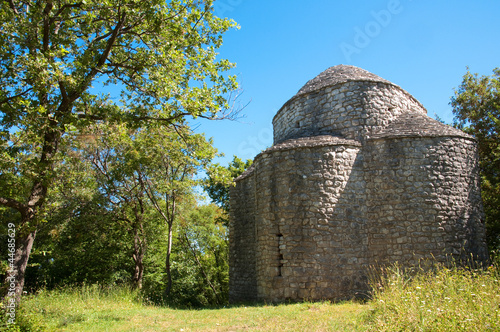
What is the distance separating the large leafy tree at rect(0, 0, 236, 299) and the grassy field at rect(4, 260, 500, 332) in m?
1.93

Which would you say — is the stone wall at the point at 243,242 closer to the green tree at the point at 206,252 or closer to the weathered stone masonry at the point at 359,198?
the weathered stone masonry at the point at 359,198

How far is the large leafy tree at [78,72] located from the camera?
6984 millimetres

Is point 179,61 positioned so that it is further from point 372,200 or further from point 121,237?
point 121,237

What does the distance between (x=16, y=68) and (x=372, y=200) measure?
983 cm

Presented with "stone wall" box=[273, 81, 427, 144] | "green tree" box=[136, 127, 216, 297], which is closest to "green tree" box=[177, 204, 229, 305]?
"green tree" box=[136, 127, 216, 297]

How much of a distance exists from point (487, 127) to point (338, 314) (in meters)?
12.4

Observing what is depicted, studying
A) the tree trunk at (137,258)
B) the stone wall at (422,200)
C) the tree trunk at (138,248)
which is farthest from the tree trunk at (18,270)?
the stone wall at (422,200)

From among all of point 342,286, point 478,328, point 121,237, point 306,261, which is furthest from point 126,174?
point 478,328

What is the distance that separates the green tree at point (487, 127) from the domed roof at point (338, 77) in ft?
18.9

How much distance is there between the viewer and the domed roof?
1147 cm

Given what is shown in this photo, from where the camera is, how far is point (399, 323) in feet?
16.7

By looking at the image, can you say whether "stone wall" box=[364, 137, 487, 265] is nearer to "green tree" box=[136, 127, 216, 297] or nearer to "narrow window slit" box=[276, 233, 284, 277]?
"narrow window slit" box=[276, 233, 284, 277]

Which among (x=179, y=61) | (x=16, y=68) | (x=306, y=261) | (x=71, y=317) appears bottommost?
(x=71, y=317)

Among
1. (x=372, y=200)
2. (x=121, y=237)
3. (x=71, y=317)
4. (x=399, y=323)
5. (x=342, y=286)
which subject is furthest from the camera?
(x=121, y=237)
